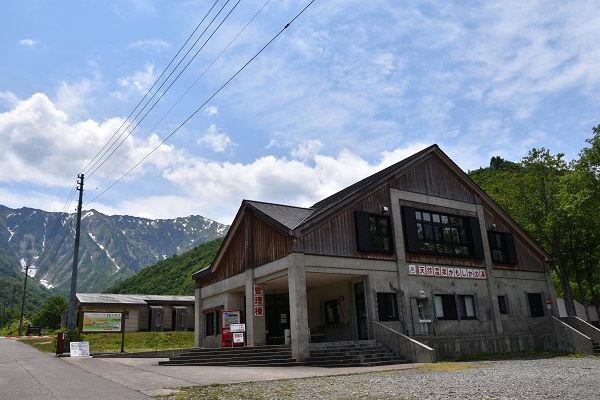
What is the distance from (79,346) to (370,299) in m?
15.3

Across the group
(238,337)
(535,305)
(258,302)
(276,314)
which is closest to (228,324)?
(238,337)

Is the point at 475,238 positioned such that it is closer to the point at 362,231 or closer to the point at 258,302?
the point at 362,231

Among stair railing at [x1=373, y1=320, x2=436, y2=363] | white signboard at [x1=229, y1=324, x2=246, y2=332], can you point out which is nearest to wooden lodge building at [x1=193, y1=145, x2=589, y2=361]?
stair railing at [x1=373, y1=320, x2=436, y2=363]

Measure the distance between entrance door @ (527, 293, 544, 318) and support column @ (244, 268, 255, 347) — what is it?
17.3m

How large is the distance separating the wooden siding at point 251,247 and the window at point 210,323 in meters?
2.16

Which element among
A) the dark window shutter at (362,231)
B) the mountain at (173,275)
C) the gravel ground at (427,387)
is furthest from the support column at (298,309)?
the mountain at (173,275)

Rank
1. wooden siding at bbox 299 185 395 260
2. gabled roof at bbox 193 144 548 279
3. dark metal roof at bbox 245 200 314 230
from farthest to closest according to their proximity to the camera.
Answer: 1. dark metal roof at bbox 245 200 314 230
2. gabled roof at bbox 193 144 548 279
3. wooden siding at bbox 299 185 395 260

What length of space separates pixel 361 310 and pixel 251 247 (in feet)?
20.7

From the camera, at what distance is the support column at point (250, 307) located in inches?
904

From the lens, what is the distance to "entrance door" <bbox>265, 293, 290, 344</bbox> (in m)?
26.7

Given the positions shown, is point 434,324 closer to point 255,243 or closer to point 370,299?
point 370,299

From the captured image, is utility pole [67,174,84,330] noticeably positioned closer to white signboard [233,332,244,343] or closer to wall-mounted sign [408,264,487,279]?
white signboard [233,332,244,343]

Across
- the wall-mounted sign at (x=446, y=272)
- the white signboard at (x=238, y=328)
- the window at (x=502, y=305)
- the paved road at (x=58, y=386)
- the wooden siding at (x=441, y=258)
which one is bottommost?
the paved road at (x=58, y=386)

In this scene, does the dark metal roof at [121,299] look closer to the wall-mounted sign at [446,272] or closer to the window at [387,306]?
the window at [387,306]
